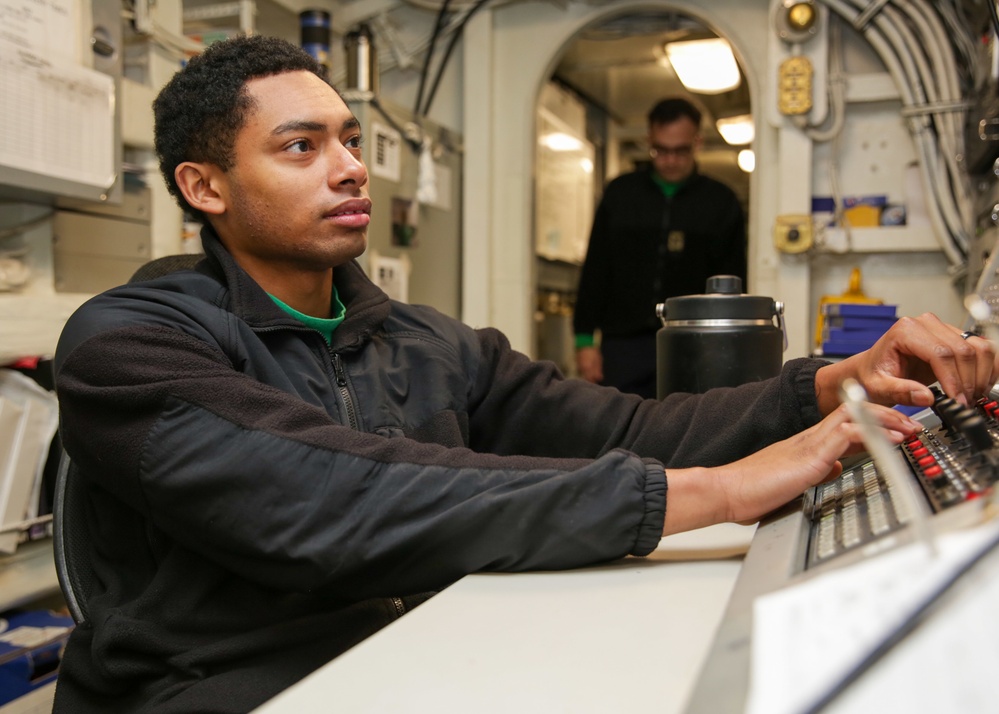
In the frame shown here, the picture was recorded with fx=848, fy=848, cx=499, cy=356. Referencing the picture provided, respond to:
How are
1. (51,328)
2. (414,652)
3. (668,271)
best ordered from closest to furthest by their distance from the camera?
(414,652)
(51,328)
(668,271)

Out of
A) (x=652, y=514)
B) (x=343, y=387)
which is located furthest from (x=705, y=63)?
(x=652, y=514)

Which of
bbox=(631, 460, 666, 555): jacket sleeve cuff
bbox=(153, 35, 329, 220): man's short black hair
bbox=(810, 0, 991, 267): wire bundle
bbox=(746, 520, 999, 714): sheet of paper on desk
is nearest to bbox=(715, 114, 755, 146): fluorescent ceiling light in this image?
bbox=(810, 0, 991, 267): wire bundle

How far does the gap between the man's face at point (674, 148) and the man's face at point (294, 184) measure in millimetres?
1885

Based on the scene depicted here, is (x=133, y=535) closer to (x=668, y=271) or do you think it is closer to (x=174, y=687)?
(x=174, y=687)

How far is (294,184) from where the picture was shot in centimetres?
109

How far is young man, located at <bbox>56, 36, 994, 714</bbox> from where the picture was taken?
0.71 meters

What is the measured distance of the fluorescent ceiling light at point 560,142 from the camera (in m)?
3.74

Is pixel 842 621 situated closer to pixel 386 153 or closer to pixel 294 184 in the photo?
pixel 294 184

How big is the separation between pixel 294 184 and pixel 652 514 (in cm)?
65

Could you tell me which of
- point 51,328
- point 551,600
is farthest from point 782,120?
point 551,600

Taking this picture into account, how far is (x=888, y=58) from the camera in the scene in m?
2.42

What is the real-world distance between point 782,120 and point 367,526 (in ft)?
7.27

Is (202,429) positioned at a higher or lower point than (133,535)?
higher

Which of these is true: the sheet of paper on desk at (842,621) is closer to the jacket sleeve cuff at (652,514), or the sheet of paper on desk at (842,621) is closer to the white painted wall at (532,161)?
the jacket sleeve cuff at (652,514)
